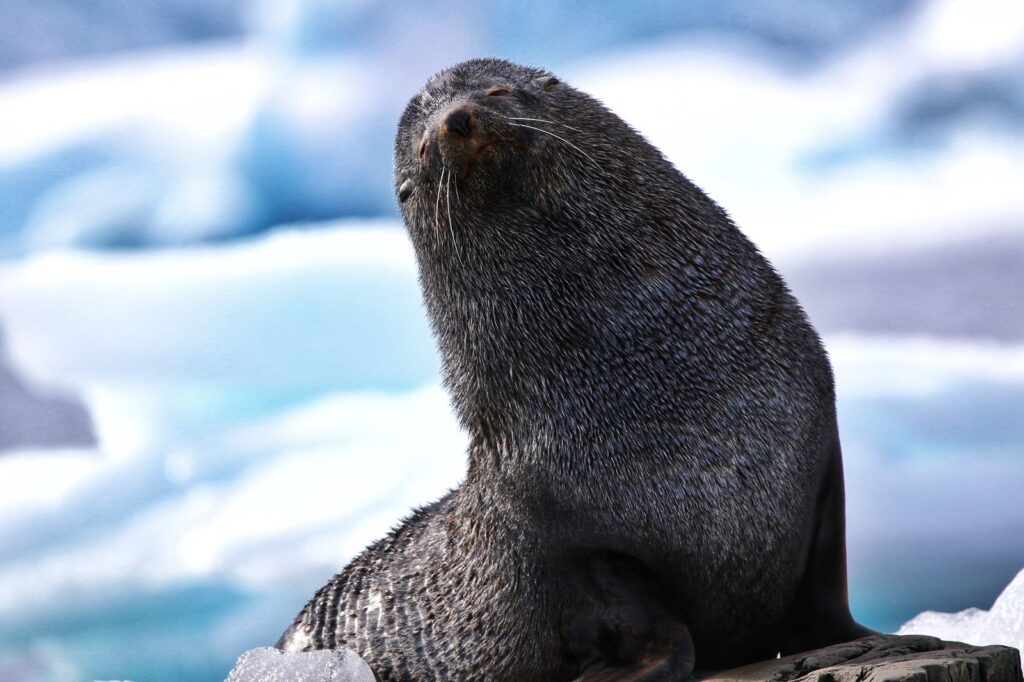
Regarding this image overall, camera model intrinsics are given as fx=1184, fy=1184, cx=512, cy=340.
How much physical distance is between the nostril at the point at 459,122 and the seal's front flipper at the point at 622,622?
2.10m

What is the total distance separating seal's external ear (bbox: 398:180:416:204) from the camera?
6.11 metres

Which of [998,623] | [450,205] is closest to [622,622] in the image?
[450,205]

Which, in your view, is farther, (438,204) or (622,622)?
(438,204)

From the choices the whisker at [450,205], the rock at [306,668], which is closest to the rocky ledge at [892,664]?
the rock at [306,668]

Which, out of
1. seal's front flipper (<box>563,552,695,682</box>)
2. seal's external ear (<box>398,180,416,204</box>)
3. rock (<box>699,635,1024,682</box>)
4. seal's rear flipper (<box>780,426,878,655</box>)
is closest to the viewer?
rock (<box>699,635,1024,682</box>)

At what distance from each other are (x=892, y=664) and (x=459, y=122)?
121 inches

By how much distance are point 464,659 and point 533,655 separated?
1.74ft

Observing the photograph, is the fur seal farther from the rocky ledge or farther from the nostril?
the rocky ledge

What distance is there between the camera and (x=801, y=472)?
5758mm

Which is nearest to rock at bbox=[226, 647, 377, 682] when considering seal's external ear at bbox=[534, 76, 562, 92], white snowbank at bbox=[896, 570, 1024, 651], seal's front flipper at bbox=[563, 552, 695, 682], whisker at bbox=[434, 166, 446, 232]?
seal's front flipper at bbox=[563, 552, 695, 682]

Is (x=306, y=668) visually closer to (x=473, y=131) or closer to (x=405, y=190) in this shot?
(x=405, y=190)

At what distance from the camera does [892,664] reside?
4918 mm

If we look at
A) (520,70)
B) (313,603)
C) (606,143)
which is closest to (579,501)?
(606,143)

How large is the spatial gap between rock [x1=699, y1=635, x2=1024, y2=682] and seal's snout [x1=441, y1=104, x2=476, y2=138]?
2778 mm
